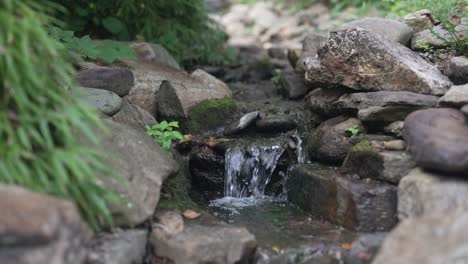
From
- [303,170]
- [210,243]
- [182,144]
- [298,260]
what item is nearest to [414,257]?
[298,260]

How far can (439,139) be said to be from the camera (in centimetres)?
416

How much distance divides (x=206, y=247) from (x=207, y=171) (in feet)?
6.32

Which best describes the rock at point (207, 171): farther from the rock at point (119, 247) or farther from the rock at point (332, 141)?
the rock at point (119, 247)

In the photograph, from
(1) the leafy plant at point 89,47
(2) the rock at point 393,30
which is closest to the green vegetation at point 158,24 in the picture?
(1) the leafy plant at point 89,47

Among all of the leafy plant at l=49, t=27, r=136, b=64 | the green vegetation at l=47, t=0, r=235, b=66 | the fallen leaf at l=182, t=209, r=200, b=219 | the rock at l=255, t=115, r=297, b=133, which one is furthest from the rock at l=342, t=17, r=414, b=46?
the green vegetation at l=47, t=0, r=235, b=66

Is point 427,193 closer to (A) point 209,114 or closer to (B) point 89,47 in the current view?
(A) point 209,114

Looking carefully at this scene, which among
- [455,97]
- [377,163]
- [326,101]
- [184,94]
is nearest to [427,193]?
[377,163]

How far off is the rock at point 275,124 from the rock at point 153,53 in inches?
80.6

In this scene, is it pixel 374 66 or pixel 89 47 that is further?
pixel 89 47

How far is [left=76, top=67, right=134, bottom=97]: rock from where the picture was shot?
5609 millimetres

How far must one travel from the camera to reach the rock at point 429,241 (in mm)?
3260

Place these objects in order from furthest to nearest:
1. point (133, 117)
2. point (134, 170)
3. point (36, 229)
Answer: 1. point (133, 117)
2. point (134, 170)
3. point (36, 229)

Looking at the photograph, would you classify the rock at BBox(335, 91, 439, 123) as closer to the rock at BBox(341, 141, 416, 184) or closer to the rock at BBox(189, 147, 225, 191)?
the rock at BBox(341, 141, 416, 184)

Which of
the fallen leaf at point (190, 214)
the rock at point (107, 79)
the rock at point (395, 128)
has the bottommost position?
the fallen leaf at point (190, 214)
